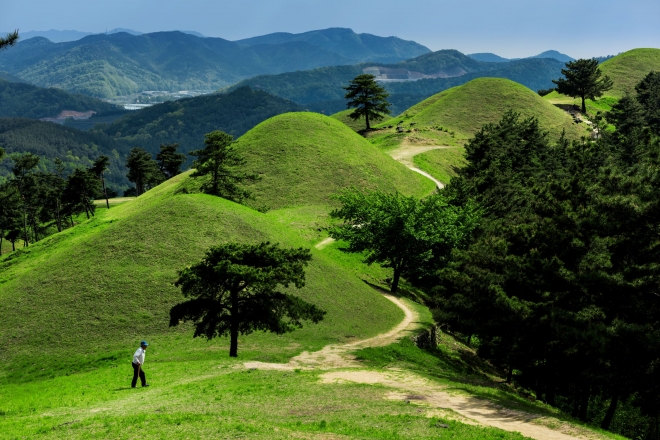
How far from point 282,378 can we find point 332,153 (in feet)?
215

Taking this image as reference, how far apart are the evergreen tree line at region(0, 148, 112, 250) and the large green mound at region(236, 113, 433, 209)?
33357 millimetres

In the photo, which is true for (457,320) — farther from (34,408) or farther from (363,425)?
(34,408)

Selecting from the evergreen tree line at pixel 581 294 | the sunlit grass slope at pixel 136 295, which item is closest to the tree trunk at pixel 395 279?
the sunlit grass slope at pixel 136 295

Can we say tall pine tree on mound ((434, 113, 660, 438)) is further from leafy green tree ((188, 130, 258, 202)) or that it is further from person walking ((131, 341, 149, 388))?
leafy green tree ((188, 130, 258, 202))

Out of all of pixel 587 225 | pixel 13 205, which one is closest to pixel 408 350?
pixel 587 225

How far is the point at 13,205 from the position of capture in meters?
108

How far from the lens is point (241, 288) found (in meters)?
28.9

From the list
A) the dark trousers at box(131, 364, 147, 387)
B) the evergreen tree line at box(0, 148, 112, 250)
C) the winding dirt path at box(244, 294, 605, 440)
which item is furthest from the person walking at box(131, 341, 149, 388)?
the evergreen tree line at box(0, 148, 112, 250)

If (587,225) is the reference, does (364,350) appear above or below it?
below

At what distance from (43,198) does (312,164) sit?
73294mm

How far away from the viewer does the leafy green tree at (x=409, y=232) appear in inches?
2042

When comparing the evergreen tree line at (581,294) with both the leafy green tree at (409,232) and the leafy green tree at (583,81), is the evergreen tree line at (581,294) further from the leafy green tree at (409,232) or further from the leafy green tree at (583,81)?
the leafy green tree at (583,81)

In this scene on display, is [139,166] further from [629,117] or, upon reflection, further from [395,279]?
[629,117]

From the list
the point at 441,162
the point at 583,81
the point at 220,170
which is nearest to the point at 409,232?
the point at 220,170
